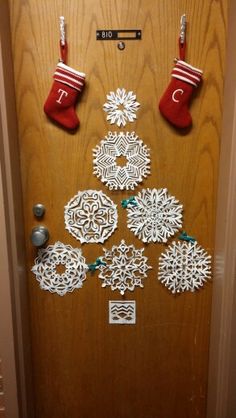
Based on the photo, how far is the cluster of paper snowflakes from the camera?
1088 millimetres

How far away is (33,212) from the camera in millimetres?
1146

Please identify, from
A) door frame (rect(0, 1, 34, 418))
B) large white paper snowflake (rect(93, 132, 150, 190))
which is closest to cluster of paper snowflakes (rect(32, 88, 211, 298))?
large white paper snowflake (rect(93, 132, 150, 190))

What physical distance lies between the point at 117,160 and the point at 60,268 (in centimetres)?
46

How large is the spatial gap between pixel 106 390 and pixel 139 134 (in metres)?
1.05

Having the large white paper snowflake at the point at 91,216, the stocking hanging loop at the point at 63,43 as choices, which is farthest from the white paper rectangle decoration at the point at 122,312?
the stocking hanging loop at the point at 63,43

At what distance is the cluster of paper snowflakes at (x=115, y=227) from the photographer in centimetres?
109

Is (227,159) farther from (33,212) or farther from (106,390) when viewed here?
(106,390)

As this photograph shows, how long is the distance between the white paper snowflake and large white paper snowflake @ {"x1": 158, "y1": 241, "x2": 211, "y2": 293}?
74 millimetres

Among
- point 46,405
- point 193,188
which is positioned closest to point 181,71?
point 193,188

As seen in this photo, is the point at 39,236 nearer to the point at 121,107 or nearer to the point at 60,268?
the point at 60,268

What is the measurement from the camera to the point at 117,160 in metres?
1.10

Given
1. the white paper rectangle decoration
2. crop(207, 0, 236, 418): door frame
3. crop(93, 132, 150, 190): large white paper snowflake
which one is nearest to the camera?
crop(207, 0, 236, 418): door frame

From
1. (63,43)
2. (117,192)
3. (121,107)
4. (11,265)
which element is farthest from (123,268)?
(63,43)

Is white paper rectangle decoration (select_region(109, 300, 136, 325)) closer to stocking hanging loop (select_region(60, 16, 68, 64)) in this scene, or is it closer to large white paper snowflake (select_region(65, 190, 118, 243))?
large white paper snowflake (select_region(65, 190, 118, 243))
